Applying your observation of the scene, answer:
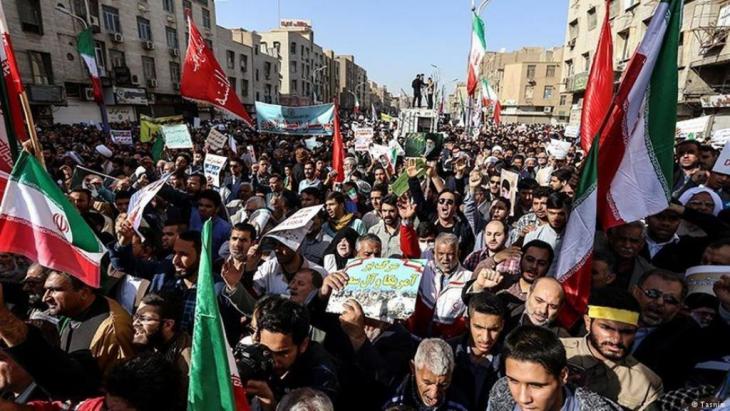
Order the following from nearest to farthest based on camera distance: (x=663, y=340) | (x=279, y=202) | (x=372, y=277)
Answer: (x=663, y=340), (x=372, y=277), (x=279, y=202)

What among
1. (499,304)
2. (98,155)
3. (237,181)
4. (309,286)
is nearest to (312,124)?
(237,181)

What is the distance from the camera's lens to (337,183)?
725cm

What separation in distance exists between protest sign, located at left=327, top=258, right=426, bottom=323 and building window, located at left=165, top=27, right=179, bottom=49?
35070 mm

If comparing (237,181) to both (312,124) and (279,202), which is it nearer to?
(279,202)

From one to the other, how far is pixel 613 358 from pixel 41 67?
2813cm

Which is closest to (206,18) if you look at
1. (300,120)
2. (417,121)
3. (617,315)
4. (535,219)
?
(417,121)

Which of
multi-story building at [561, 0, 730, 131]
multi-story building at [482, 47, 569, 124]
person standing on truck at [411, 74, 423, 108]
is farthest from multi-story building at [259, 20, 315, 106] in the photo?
multi-story building at [561, 0, 730, 131]

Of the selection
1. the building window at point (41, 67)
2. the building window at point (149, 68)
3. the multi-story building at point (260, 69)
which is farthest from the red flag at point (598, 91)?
the multi-story building at point (260, 69)

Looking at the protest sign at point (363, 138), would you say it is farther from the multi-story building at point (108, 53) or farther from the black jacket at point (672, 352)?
the multi-story building at point (108, 53)

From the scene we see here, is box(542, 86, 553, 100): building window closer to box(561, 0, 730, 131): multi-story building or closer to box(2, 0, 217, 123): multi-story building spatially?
box(561, 0, 730, 131): multi-story building

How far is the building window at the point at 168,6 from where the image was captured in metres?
31.2

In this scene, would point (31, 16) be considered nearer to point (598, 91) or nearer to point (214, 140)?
point (214, 140)

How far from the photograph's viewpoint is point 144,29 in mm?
29719

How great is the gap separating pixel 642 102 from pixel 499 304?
190 cm
